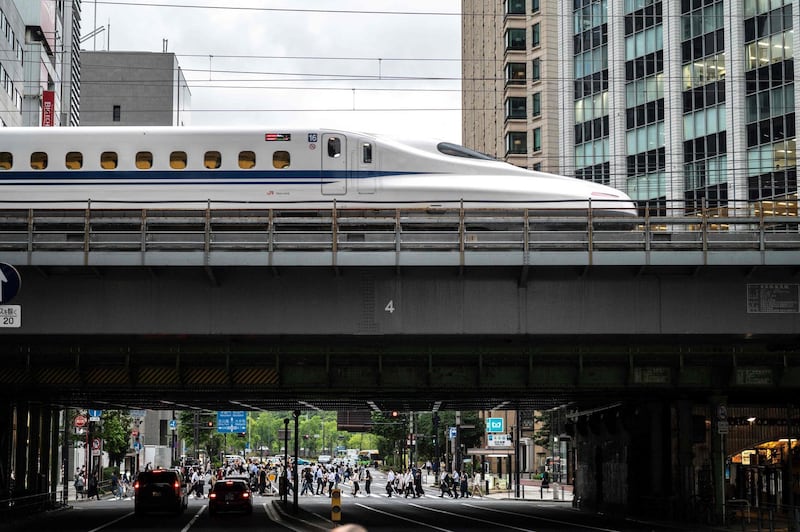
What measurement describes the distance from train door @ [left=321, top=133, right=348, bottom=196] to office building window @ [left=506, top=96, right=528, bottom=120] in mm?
81370

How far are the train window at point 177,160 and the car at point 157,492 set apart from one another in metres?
15.1

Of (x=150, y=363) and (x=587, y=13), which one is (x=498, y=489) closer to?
(x=587, y=13)

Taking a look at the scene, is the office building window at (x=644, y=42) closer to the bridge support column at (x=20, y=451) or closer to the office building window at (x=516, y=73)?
the office building window at (x=516, y=73)

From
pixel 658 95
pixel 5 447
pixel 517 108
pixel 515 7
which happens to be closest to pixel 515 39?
pixel 515 7

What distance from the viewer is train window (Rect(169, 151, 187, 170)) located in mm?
32469

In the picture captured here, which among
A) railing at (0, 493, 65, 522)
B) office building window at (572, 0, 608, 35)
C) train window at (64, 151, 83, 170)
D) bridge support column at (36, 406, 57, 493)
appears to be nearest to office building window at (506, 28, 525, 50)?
office building window at (572, 0, 608, 35)

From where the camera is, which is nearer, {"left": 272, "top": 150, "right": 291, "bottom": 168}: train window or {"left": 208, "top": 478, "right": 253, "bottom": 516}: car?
→ {"left": 272, "top": 150, "right": 291, "bottom": 168}: train window

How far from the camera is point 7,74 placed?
2768 inches

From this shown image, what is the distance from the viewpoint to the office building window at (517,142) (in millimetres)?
111438

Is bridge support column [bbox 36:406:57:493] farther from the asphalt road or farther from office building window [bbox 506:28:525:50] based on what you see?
office building window [bbox 506:28:525:50]

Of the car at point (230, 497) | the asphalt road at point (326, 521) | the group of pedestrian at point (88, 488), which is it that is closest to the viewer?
the asphalt road at point (326, 521)

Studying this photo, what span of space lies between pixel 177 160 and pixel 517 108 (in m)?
82.5

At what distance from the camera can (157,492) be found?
43.1m

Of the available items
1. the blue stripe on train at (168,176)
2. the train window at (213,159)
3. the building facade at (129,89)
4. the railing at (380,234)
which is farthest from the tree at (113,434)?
the building facade at (129,89)
